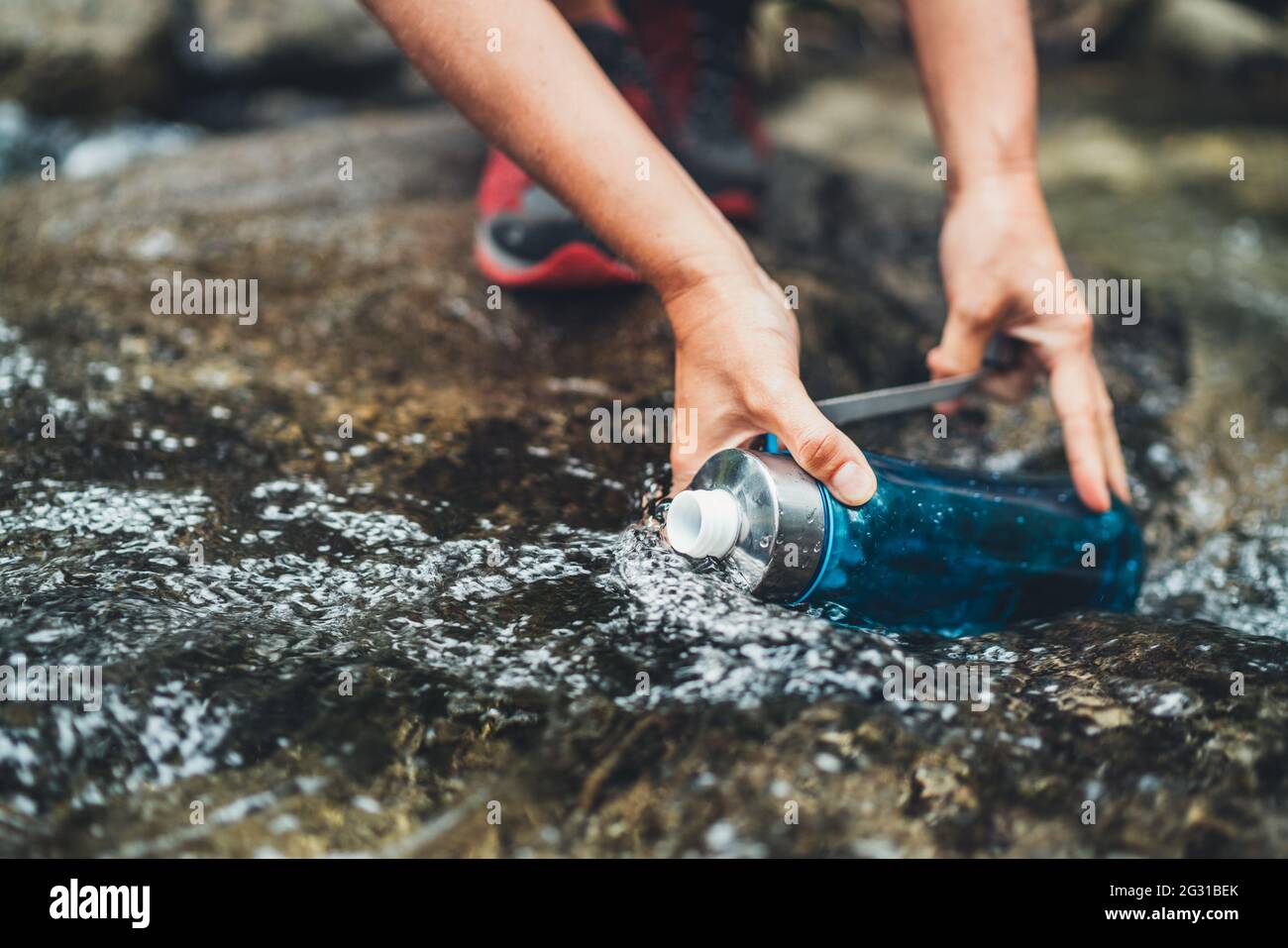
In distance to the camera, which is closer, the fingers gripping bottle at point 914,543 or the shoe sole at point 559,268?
the fingers gripping bottle at point 914,543

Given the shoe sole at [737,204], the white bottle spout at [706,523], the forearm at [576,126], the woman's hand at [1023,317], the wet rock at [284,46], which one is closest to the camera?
the white bottle spout at [706,523]

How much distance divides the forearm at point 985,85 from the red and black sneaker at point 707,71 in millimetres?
737

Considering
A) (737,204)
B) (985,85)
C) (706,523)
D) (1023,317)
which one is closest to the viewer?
(706,523)

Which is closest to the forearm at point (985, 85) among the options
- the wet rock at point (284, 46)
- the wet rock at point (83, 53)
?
the wet rock at point (284, 46)

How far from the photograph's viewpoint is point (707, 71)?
2793 mm

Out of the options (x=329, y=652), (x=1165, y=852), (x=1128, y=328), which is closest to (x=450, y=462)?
(x=329, y=652)

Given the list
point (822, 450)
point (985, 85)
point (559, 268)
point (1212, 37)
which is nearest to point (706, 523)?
point (822, 450)

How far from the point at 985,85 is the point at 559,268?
3.16 ft

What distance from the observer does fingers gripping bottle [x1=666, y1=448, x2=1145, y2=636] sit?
4.37 feet

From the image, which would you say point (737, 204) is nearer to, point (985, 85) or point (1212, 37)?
point (985, 85)

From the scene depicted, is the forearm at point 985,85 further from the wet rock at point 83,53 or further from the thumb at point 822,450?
the wet rock at point 83,53

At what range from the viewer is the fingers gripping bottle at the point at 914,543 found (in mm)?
1332
